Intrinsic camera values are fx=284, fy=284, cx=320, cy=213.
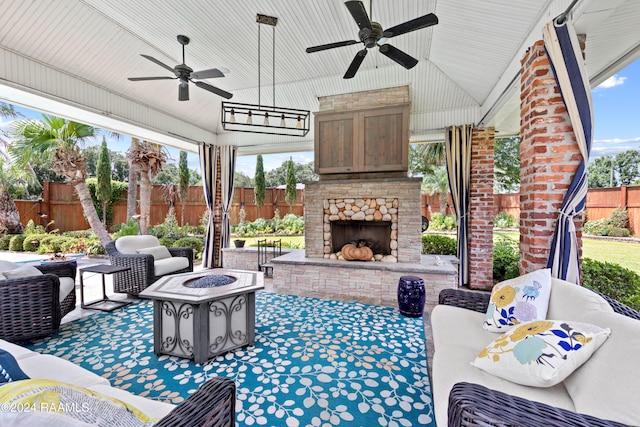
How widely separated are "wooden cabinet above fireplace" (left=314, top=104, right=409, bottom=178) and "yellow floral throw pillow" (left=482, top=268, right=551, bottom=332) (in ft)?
8.26

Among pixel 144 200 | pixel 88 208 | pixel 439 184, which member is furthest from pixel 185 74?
pixel 439 184

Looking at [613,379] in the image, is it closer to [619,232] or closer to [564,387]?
[564,387]

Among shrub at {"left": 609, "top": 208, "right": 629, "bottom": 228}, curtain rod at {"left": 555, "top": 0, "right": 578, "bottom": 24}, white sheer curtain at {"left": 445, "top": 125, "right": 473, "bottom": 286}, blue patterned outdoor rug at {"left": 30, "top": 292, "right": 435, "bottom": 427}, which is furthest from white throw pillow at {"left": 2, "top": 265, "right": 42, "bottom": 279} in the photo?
shrub at {"left": 609, "top": 208, "right": 629, "bottom": 228}

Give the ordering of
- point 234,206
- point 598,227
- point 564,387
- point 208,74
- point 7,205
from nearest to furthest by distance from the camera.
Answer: point 564,387, point 208,74, point 598,227, point 7,205, point 234,206

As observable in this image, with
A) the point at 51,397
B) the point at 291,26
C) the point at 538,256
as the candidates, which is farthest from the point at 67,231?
the point at 538,256

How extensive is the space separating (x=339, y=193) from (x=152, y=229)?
6.72 metres

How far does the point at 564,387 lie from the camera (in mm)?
1304

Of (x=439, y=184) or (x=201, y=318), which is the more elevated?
(x=439, y=184)

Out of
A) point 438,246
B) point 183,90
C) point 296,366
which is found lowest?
point 296,366

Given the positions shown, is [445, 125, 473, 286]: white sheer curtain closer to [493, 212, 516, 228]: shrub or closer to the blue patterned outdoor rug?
the blue patterned outdoor rug

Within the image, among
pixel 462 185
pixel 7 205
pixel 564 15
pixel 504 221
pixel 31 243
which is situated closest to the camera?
pixel 564 15

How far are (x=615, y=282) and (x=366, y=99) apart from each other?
3.77 metres

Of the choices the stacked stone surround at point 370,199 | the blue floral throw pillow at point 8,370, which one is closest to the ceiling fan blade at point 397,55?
the stacked stone surround at point 370,199

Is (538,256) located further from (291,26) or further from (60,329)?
(60,329)
